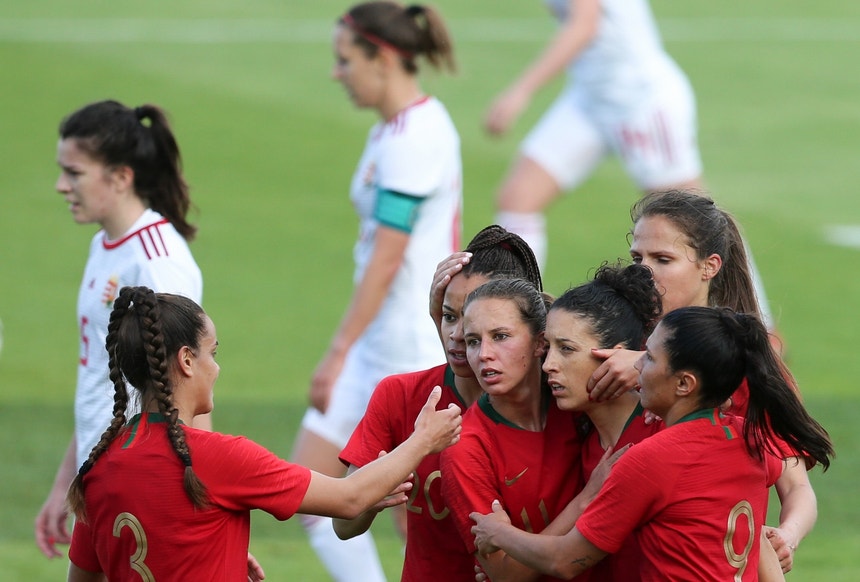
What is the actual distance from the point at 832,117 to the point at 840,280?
538cm

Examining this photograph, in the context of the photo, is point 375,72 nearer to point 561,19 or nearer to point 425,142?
point 425,142

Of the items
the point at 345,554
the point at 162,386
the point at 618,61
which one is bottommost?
the point at 345,554

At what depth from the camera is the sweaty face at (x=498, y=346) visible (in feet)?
10.7

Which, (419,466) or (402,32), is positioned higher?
(402,32)

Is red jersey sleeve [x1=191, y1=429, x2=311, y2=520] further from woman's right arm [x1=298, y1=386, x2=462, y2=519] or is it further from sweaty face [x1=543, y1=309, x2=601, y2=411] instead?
sweaty face [x1=543, y1=309, x2=601, y2=411]

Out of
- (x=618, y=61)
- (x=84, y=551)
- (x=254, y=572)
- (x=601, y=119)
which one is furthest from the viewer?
(x=618, y=61)

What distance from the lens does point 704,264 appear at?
3721 millimetres

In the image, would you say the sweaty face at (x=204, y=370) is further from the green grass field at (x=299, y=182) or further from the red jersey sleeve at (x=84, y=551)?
the green grass field at (x=299, y=182)

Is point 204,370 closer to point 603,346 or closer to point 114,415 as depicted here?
point 114,415

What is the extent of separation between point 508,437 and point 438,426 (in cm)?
19

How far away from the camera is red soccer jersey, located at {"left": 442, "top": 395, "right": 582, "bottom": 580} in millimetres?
3264

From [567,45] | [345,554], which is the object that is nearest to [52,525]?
[345,554]

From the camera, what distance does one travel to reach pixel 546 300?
3.49 m

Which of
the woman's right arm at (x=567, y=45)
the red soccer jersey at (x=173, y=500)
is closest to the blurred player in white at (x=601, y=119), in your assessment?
the woman's right arm at (x=567, y=45)
